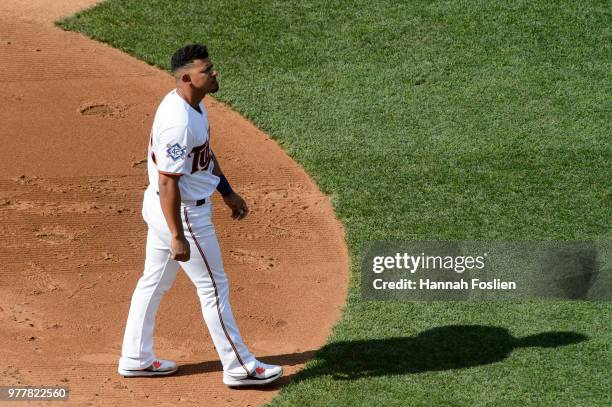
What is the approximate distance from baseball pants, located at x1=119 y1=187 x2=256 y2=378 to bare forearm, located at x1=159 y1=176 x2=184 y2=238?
20cm

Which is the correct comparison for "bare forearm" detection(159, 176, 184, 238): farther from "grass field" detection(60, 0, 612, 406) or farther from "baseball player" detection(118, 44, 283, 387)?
"grass field" detection(60, 0, 612, 406)

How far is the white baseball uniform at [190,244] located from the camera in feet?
19.2

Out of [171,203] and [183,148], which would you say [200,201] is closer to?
[171,203]

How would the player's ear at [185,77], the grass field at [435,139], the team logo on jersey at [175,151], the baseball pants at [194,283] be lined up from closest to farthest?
1. the team logo on jersey at [175,151]
2. the player's ear at [185,77]
3. the baseball pants at [194,283]
4. the grass field at [435,139]

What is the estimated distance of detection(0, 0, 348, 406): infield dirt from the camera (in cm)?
668

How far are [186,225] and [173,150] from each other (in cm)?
52

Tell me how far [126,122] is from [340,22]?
287 centimetres

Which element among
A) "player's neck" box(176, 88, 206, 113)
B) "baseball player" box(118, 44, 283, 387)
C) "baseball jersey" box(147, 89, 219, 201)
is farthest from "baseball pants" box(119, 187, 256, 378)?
"player's neck" box(176, 88, 206, 113)

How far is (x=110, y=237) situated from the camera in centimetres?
812

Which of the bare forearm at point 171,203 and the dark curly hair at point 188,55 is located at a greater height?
the dark curly hair at point 188,55

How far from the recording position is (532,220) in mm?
8289

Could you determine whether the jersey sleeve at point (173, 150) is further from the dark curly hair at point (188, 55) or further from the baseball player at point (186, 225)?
the dark curly hair at point (188, 55)

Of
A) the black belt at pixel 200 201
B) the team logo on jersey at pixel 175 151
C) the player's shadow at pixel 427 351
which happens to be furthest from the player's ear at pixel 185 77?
the player's shadow at pixel 427 351

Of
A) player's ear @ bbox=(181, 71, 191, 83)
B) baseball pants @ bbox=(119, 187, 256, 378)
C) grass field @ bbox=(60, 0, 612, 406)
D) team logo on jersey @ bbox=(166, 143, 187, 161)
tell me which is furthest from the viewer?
grass field @ bbox=(60, 0, 612, 406)
